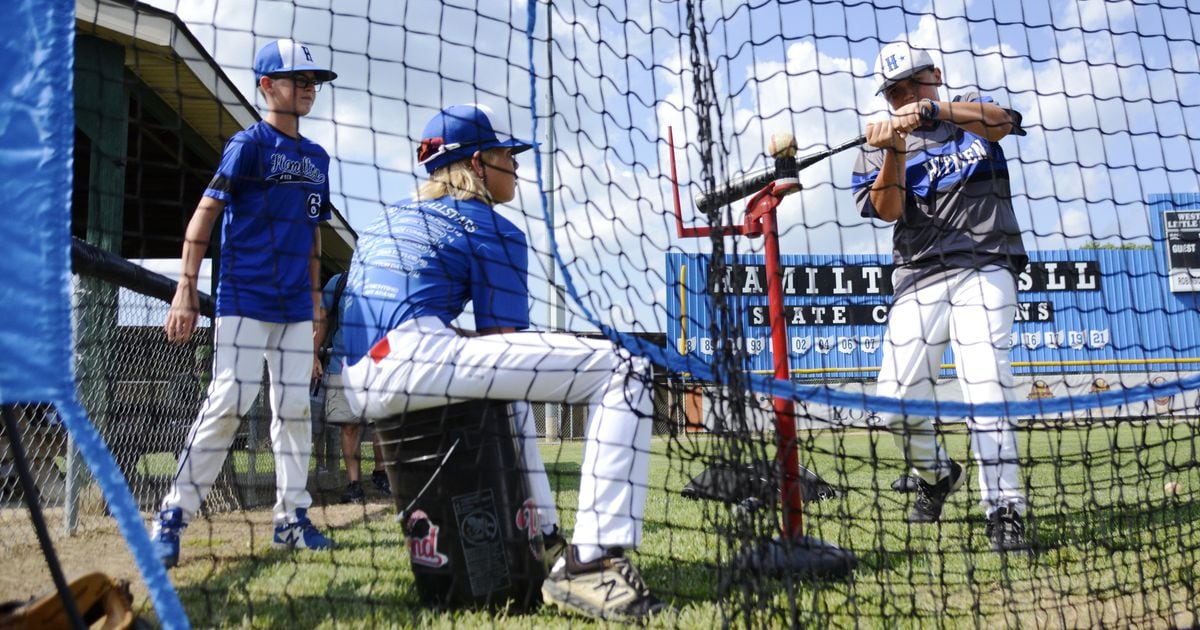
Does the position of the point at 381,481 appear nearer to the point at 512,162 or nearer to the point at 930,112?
the point at 512,162

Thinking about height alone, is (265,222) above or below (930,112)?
below

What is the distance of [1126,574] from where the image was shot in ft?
8.35

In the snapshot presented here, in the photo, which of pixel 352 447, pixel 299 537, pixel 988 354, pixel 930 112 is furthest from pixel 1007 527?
pixel 352 447

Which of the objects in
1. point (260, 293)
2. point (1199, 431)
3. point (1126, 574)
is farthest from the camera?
point (260, 293)

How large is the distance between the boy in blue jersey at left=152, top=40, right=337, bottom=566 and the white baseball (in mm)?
1711

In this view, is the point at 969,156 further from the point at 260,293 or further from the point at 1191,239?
the point at 1191,239

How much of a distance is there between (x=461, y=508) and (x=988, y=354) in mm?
2146

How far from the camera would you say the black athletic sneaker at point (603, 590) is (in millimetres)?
2133

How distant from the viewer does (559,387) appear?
7.64ft

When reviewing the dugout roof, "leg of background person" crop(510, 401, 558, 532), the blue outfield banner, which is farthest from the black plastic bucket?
the blue outfield banner

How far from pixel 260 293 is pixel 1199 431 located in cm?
347

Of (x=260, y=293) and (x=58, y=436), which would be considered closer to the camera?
(x=260, y=293)

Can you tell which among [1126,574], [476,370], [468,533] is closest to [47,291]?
[476,370]

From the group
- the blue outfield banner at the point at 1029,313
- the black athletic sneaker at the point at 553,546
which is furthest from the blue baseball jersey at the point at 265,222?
the blue outfield banner at the point at 1029,313
